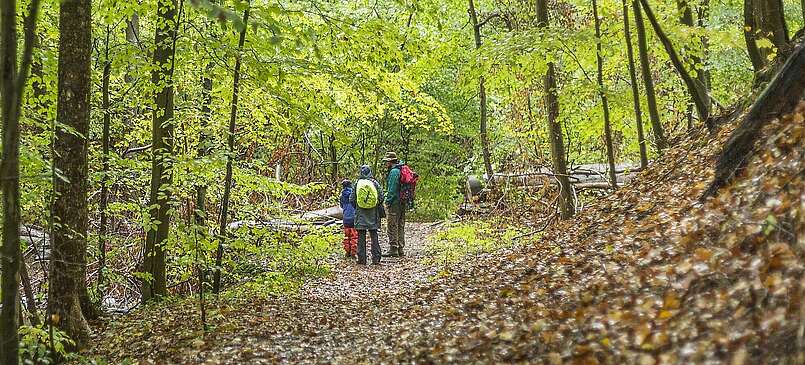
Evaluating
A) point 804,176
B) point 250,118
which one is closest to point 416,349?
point 804,176

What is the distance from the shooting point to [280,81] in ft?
27.2

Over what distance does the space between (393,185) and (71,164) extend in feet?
23.3

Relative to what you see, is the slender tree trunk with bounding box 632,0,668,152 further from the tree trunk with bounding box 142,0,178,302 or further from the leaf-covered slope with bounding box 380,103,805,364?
the tree trunk with bounding box 142,0,178,302

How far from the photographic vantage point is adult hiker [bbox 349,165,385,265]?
42.1 feet

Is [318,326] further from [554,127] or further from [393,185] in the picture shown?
[554,127]

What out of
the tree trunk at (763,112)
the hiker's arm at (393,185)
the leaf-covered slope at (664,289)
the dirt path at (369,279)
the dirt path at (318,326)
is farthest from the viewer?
the hiker's arm at (393,185)

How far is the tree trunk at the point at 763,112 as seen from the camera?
5.73 metres

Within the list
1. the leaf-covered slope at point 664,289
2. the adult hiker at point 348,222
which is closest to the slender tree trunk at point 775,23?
the leaf-covered slope at point 664,289

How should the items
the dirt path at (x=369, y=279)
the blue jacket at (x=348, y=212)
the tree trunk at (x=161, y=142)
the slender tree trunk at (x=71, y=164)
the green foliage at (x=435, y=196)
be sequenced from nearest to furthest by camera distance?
the slender tree trunk at (x=71, y=164), the tree trunk at (x=161, y=142), the dirt path at (x=369, y=279), the blue jacket at (x=348, y=212), the green foliage at (x=435, y=196)

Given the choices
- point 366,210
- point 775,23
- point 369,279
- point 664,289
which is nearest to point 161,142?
point 369,279

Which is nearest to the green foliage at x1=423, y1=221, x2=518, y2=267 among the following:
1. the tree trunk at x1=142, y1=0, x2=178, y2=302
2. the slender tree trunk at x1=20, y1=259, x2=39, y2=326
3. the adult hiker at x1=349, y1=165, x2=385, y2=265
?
the adult hiker at x1=349, y1=165, x2=385, y2=265

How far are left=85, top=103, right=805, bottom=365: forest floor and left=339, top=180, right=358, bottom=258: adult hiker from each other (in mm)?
3516

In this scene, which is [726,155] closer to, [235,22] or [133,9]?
[235,22]

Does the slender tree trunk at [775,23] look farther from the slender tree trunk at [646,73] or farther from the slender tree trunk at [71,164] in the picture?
the slender tree trunk at [71,164]
